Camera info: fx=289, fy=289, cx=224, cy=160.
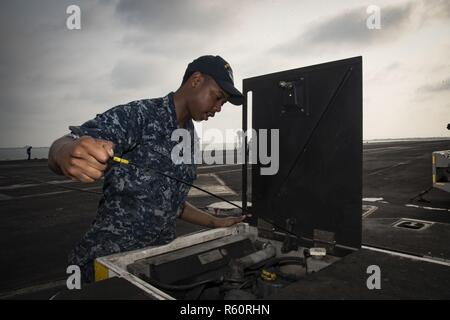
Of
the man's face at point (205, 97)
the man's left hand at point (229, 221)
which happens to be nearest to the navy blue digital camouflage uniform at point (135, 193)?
the man's face at point (205, 97)

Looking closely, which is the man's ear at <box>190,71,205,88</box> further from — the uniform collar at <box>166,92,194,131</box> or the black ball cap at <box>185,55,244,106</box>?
the uniform collar at <box>166,92,194,131</box>

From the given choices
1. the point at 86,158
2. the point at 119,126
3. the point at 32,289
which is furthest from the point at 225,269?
the point at 32,289

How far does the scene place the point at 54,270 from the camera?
4301mm

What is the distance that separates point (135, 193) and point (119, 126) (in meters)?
0.49

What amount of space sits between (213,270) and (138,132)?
1.08m

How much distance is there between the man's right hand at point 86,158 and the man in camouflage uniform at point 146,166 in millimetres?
454

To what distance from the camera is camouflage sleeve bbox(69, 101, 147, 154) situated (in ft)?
5.80

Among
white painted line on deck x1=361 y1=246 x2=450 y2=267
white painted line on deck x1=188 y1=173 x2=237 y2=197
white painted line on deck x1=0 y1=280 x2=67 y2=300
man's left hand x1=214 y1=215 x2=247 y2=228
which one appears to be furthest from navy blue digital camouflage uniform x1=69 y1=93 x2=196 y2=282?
white painted line on deck x1=188 y1=173 x2=237 y2=197

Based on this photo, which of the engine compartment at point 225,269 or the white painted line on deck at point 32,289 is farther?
the white painted line on deck at point 32,289

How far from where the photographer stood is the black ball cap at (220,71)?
213 centimetres

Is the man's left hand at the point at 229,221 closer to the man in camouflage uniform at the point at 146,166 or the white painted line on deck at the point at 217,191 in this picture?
the man in camouflage uniform at the point at 146,166

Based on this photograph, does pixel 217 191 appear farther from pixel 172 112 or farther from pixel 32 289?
pixel 172 112
